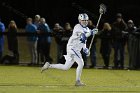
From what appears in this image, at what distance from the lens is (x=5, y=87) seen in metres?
15.8

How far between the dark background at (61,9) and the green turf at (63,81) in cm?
1032

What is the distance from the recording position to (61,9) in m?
33.9

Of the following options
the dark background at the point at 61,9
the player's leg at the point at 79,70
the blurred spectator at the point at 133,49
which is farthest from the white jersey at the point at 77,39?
the dark background at the point at 61,9

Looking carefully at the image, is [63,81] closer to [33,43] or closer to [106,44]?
[106,44]

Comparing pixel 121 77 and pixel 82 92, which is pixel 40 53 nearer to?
pixel 121 77

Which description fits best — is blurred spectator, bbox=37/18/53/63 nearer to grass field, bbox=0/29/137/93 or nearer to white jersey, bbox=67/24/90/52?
grass field, bbox=0/29/137/93

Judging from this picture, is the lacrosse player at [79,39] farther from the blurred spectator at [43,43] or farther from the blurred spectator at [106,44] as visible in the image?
the blurred spectator at [43,43]

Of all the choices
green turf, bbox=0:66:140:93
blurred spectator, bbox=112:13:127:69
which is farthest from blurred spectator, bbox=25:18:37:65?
blurred spectator, bbox=112:13:127:69

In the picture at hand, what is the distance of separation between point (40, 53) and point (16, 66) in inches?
45.4

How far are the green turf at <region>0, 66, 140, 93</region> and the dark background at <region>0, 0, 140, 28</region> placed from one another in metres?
10.3

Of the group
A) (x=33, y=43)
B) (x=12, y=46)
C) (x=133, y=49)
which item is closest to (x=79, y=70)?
(x=133, y=49)

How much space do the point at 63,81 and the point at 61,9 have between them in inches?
639

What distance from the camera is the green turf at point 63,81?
15.4m

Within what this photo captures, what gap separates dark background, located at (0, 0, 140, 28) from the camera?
32.8m
